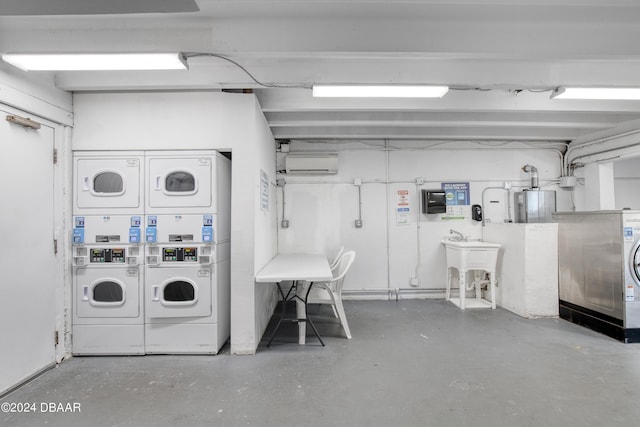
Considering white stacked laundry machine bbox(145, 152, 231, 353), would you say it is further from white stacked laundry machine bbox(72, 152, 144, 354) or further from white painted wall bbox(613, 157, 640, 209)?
white painted wall bbox(613, 157, 640, 209)

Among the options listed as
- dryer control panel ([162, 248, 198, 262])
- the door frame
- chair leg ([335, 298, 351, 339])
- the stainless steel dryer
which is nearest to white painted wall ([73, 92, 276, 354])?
the door frame

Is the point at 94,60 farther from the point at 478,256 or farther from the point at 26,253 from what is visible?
the point at 478,256

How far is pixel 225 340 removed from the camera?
116 inches

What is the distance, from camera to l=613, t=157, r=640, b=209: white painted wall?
4879 mm

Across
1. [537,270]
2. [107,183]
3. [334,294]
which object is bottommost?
[334,294]

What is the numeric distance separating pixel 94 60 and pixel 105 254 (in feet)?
5.47

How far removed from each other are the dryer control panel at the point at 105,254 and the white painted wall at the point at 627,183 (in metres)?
7.43

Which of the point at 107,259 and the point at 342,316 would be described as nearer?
the point at 107,259

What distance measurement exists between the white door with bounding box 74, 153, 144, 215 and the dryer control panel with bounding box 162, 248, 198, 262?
471mm

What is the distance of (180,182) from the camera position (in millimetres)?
2689

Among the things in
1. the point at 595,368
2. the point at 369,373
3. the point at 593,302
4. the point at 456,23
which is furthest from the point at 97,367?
the point at 593,302

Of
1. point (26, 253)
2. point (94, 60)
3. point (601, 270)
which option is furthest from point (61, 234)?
point (601, 270)

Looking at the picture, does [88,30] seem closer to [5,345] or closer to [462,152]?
[5,345]

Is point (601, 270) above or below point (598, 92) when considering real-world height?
below
